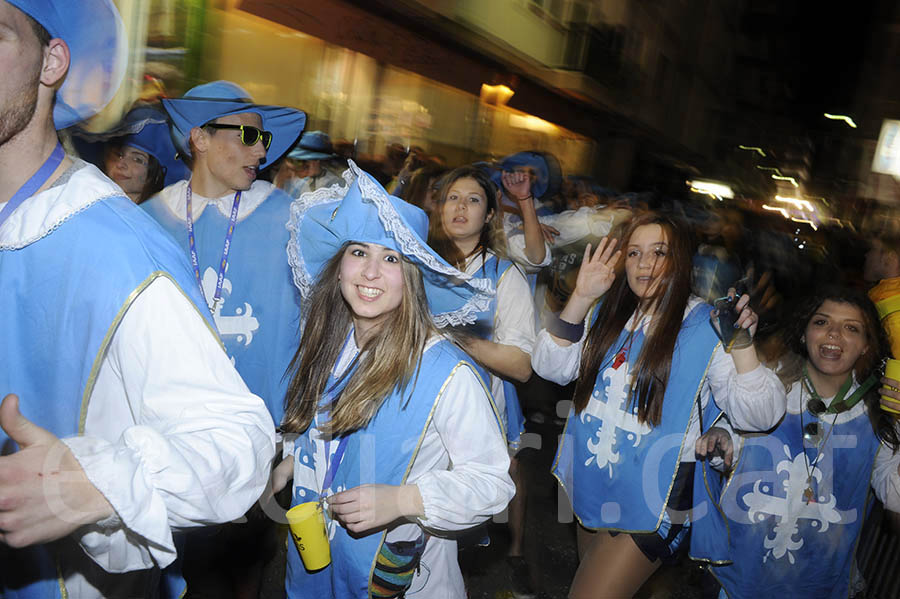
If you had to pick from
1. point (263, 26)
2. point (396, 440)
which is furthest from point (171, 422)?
point (263, 26)

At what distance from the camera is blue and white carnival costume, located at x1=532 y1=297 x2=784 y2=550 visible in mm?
2359

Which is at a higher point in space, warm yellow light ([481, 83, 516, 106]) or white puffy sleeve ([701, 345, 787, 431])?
warm yellow light ([481, 83, 516, 106])

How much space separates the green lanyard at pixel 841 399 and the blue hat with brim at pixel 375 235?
1.59 m

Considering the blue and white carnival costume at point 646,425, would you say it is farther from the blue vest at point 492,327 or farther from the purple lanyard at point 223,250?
the purple lanyard at point 223,250

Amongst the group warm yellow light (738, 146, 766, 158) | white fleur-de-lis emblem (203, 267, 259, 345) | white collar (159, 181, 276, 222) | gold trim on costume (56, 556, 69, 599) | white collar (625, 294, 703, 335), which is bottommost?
gold trim on costume (56, 556, 69, 599)

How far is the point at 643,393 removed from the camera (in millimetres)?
2475

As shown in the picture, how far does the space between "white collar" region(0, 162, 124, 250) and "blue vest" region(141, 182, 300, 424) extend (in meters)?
1.50

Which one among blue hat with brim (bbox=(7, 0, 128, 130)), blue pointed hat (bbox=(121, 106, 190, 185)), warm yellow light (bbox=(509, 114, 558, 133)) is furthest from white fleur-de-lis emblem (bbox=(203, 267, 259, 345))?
warm yellow light (bbox=(509, 114, 558, 133))

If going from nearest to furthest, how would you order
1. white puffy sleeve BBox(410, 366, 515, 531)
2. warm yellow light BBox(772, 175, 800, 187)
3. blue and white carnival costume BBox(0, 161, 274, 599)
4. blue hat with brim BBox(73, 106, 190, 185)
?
blue and white carnival costume BBox(0, 161, 274, 599), white puffy sleeve BBox(410, 366, 515, 531), blue hat with brim BBox(73, 106, 190, 185), warm yellow light BBox(772, 175, 800, 187)

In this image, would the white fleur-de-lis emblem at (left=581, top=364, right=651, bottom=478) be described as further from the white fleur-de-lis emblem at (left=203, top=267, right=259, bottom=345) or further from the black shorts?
A: the white fleur-de-lis emblem at (left=203, top=267, right=259, bottom=345)

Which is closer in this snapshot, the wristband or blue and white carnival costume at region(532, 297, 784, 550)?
blue and white carnival costume at region(532, 297, 784, 550)

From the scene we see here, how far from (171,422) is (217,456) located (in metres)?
0.12

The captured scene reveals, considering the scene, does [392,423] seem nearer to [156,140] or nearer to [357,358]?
[357,358]

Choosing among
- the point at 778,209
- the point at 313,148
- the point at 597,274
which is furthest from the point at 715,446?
the point at 778,209
